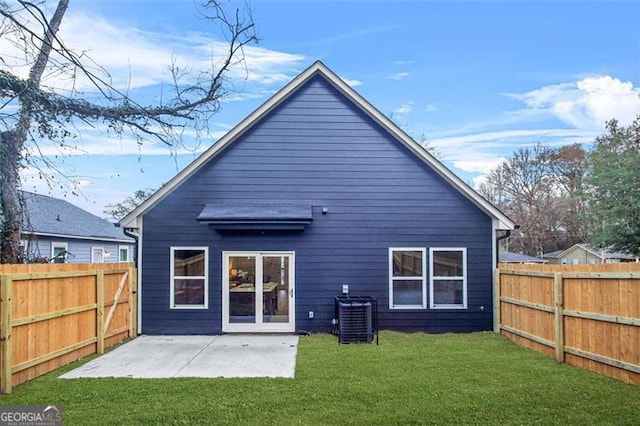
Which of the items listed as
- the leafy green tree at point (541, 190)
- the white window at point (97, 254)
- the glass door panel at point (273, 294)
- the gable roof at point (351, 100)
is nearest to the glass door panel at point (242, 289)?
the glass door panel at point (273, 294)

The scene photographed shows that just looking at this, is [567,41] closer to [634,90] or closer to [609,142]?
[634,90]

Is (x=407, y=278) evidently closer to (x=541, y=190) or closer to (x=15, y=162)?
(x=15, y=162)

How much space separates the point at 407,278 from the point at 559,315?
351cm

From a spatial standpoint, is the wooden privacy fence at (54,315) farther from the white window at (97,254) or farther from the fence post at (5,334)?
the white window at (97,254)

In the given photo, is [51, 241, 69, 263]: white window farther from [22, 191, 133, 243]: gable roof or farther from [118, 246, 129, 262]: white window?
[118, 246, 129, 262]: white window

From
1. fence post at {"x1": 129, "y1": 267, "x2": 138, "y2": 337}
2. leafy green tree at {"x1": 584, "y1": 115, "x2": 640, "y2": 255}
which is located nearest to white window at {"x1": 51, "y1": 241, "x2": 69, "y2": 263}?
fence post at {"x1": 129, "y1": 267, "x2": 138, "y2": 337}

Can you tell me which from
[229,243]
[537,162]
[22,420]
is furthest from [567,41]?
[537,162]

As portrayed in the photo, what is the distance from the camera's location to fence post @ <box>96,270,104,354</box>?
26.1 feet

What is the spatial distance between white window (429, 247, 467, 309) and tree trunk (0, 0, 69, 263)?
8048 millimetres

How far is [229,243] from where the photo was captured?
998 centimetres

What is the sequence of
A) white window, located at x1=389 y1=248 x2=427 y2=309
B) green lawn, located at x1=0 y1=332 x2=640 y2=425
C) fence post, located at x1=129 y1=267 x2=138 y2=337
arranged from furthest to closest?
white window, located at x1=389 y1=248 x2=427 y2=309 < fence post, located at x1=129 y1=267 x2=138 y2=337 < green lawn, located at x1=0 y1=332 x2=640 y2=425

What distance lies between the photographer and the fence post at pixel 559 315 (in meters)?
7.00

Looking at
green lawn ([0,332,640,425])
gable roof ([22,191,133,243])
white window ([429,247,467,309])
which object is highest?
gable roof ([22,191,133,243])

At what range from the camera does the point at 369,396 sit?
524 cm
